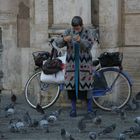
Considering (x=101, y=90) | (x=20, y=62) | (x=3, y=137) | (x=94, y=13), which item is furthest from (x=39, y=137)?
(x=20, y=62)

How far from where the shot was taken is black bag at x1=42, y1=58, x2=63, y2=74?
409 inches

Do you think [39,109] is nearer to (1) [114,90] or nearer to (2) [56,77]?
(2) [56,77]

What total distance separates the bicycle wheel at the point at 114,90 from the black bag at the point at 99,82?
0.06m

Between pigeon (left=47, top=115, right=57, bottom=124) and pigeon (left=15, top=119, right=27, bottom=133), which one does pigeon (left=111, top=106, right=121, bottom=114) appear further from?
pigeon (left=15, top=119, right=27, bottom=133)

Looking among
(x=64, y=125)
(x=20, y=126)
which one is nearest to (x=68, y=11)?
(x=64, y=125)

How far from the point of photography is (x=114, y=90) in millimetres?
10875

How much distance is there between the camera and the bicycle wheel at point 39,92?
10812 millimetres

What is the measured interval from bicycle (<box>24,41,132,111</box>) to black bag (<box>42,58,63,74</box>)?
0.87 feet

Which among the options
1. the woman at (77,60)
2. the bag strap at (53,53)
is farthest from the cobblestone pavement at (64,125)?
the bag strap at (53,53)

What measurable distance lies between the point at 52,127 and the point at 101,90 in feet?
5.39

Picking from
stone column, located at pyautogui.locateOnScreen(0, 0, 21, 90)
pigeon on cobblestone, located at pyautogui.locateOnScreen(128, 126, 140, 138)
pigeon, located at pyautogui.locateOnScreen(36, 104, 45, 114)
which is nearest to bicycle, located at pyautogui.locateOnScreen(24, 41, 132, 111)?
pigeon, located at pyautogui.locateOnScreen(36, 104, 45, 114)

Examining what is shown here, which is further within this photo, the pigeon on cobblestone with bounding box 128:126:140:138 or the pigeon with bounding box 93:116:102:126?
the pigeon with bounding box 93:116:102:126

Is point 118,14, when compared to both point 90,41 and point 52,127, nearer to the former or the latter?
point 90,41

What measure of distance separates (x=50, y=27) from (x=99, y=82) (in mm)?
1353
